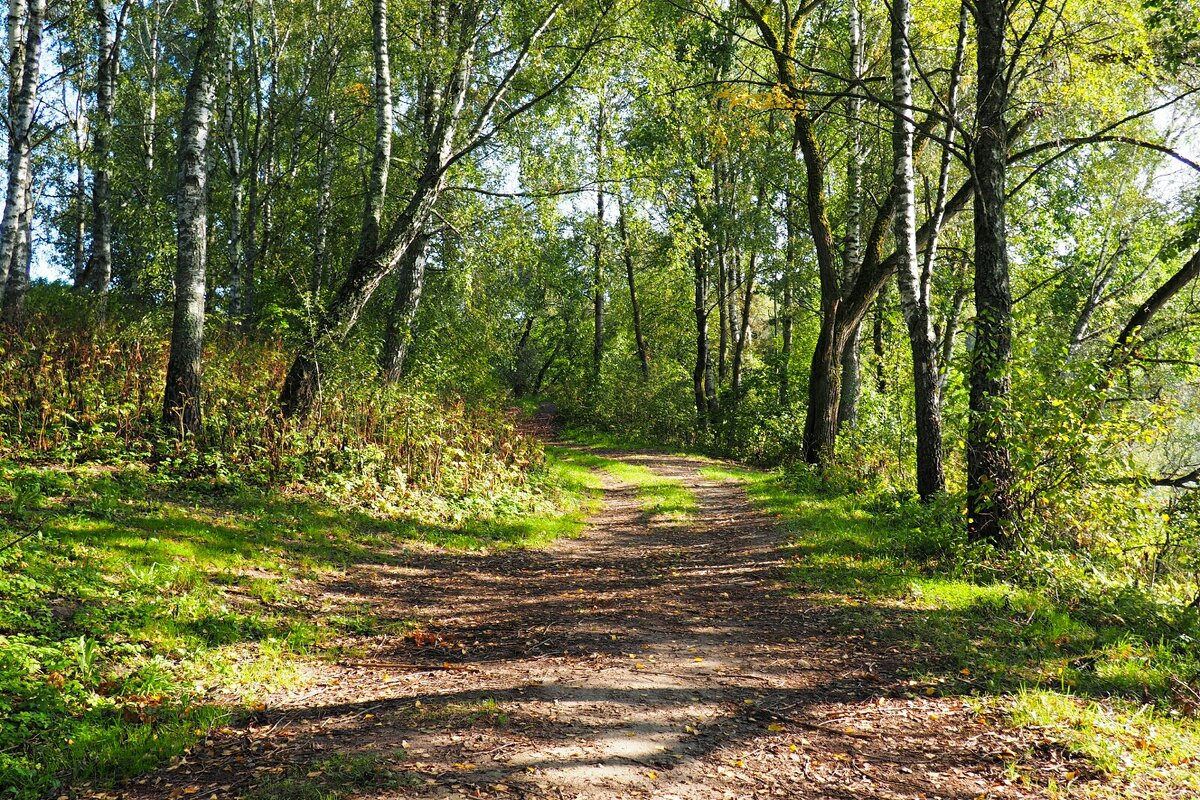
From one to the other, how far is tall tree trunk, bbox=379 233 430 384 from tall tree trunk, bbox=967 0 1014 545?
931 cm

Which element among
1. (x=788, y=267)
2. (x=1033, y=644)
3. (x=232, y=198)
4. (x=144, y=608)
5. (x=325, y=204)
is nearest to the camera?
(x=144, y=608)

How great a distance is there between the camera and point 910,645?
520cm

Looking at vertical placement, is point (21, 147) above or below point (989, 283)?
above

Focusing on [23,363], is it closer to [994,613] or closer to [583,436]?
[994,613]

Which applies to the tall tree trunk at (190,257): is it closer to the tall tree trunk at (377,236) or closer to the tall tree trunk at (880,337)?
the tall tree trunk at (377,236)

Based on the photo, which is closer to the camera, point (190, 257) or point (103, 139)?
point (190, 257)

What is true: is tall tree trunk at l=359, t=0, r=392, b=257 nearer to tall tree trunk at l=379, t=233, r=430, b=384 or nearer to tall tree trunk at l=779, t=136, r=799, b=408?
tall tree trunk at l=379, t=233, r=430, b=384

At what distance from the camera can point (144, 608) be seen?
4.61 meters

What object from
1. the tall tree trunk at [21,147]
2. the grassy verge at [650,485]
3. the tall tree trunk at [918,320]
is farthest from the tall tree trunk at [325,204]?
the tall tree trunk at [918,320]

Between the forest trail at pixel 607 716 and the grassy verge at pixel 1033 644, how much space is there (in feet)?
0.79

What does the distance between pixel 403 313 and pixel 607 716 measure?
1062 centimetres

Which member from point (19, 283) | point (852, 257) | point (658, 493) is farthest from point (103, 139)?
point (852, 257)

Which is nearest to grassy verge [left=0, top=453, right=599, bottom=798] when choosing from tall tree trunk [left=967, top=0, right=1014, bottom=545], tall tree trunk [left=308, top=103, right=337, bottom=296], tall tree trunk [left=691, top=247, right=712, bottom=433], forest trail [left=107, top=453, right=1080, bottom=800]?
forest trail [left=107, top=453, right=1080, bottom=800]

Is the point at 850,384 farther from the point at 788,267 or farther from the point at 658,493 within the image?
the point at 788,267
